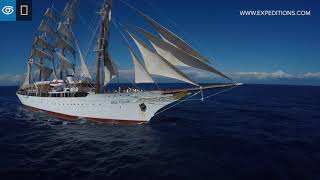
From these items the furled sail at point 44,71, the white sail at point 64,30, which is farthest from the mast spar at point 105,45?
the furled sail at point 44,71

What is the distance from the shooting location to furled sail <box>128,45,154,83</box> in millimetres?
29766

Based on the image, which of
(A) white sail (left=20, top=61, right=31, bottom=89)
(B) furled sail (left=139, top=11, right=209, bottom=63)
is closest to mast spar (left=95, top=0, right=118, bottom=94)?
(B) furled sail (left=139, top=11, right=209, bottom=63)

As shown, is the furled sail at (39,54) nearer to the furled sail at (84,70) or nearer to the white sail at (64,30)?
the white sail at (64,30)

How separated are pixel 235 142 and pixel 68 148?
16.4 m

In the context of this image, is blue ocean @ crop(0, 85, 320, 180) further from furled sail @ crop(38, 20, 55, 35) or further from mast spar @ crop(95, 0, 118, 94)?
furled sail @ crop(38, 20, 55, 35)

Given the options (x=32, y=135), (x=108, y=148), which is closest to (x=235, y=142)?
(x=108, y=148)

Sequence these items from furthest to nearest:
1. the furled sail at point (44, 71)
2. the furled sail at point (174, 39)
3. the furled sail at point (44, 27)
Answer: the furled sail at point (44, 71), the furled sail at point (44, 27), the furled sail at point (174, 39)

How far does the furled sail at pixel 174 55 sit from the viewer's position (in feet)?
83.6

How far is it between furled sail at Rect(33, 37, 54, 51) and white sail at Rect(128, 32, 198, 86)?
34.4 meters

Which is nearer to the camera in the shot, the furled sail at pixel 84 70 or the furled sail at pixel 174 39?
the furled sail at pixel 174 39

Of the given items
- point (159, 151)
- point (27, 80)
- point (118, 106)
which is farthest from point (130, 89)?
point (27, 80)

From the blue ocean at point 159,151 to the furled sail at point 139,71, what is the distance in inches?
237

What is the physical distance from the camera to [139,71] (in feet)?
98.7

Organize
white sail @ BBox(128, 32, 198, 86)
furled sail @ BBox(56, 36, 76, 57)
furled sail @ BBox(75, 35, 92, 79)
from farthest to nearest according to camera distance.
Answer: furled sail @ BBox(56, 36, 76, 57), furled sail @ BBox(75, 35, 92, 79), white sail @ BBox(128, 32, 198, 86)
